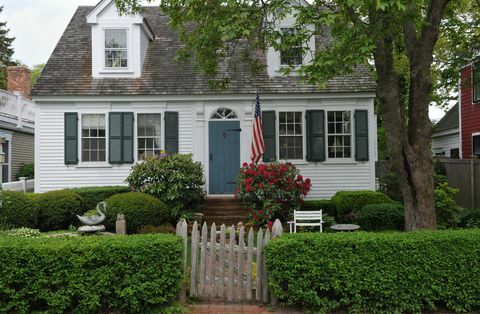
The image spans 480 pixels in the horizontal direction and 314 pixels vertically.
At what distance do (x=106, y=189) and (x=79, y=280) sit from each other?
742 centimetres

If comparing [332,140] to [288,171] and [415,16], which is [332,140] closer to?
[288,171]

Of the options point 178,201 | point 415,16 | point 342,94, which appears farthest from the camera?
point 342,94

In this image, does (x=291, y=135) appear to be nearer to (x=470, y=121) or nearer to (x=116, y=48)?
(x=116, y=48)

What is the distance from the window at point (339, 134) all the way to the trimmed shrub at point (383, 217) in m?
3.05

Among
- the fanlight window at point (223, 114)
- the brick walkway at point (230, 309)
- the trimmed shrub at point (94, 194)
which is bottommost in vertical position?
the brick walkway at point (230, 309)

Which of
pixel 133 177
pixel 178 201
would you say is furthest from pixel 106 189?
pixel 178 201

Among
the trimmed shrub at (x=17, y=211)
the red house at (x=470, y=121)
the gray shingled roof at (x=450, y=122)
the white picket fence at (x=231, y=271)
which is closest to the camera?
the white picket fence at (x=231, y=271)

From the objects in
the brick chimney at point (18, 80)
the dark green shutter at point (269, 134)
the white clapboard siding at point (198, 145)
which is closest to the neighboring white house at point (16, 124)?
the brick chimney at point (18, 80)

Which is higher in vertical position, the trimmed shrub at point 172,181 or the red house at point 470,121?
the red house at point 470,121

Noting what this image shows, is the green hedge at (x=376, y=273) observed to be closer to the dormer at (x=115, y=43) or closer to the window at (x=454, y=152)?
the dormer at (x=115, y=43)

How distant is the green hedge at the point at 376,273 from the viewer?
5.39 m

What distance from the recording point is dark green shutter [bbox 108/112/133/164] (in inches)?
533

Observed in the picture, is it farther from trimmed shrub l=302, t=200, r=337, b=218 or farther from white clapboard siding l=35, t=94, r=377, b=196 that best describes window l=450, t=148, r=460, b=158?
trimmed shrub l=302, t=200, r=337, b=218

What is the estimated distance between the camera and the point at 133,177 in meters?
11.8
